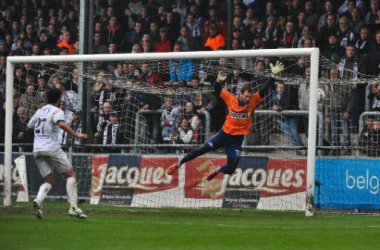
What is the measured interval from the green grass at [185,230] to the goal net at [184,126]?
1.64m

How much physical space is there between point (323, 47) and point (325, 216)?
574 centimetres

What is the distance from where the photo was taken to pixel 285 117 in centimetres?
2130

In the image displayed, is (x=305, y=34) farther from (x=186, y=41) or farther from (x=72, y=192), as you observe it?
(x=72, y=192)

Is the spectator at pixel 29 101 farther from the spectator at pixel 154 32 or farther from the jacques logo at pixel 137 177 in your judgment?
the spectator at pixel 154 32

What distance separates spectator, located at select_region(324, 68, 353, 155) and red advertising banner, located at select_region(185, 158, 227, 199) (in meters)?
2.37

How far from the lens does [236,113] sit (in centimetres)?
1969

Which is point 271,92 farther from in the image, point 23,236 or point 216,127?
point 23,236

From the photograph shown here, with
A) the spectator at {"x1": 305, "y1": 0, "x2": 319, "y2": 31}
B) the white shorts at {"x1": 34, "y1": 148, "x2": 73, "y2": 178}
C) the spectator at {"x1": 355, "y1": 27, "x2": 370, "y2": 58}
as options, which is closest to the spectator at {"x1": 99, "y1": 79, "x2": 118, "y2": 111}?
the spectator at {"x1": 305, "y1": 0, "x2": 319, "y2": 31}

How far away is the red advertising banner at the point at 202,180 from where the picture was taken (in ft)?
70.0

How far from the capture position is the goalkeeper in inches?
772

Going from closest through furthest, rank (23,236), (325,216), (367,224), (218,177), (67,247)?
(67,247) → (23,236) → (367,224) → (325,216) → (218,177)

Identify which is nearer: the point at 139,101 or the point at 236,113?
the point at 236,113

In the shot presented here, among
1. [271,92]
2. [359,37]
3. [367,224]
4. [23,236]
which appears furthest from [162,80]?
[23,236]

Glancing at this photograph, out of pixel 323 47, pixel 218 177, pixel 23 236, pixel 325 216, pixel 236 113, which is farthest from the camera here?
pixel 323 47
